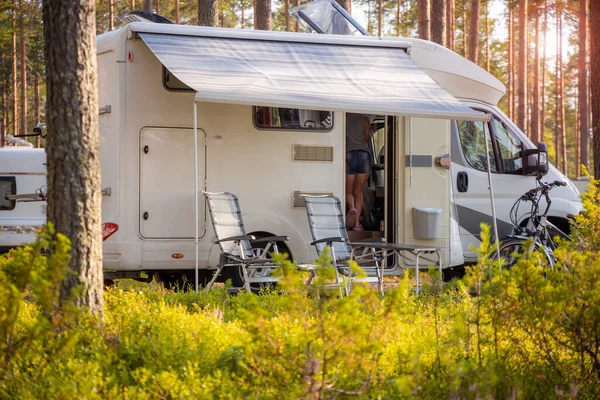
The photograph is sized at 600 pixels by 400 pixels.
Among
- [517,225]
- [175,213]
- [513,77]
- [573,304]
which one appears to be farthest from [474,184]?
[513,77]

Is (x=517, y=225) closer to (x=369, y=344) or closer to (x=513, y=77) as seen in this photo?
(x=369, y=344)

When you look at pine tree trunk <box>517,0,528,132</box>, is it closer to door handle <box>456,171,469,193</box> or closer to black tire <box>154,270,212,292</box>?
door handle <box>456,171,469,193</box>

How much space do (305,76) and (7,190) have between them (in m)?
3.64

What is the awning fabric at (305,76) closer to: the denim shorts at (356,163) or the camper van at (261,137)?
the camper van at (261,137)

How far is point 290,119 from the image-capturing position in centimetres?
850

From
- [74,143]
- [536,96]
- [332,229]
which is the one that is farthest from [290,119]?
[536,96]

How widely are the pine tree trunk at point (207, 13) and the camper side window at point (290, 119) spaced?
301 inches

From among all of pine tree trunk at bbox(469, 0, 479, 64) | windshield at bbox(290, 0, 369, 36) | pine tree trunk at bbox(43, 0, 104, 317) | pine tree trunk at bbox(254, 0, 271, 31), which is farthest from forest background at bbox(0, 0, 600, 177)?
pine tree trunk at bbox(43, 0, 104, 317)

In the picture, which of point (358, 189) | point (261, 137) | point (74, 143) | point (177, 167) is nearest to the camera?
point (74, 143)

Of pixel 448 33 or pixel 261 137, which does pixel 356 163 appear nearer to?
pixel 261 137

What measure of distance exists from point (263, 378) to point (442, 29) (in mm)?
14251

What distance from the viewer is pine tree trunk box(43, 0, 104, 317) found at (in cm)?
484

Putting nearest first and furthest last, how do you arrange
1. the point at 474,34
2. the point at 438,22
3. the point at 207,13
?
the point at 207,13 < the point at 438,22 < the point at 474,34

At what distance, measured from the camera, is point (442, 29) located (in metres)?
17.1
